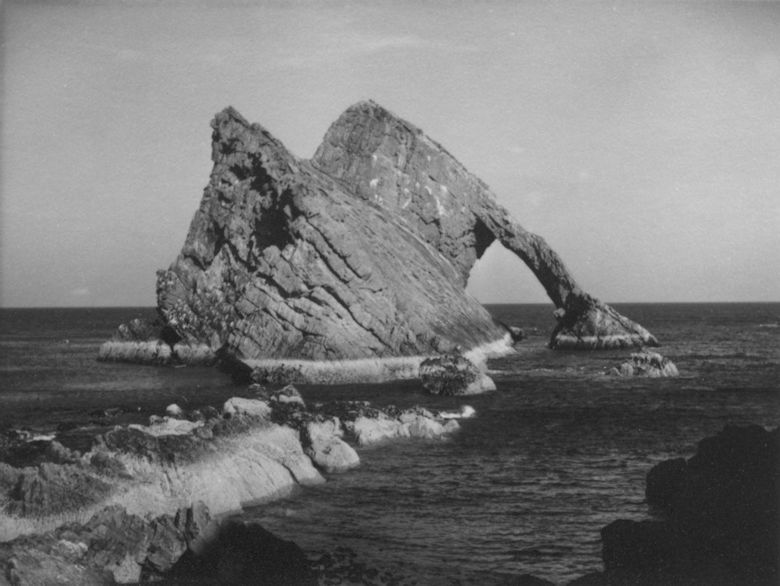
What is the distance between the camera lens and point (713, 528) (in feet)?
66.7

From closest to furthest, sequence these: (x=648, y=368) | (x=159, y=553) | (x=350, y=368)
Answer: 1. (x=159, y=553)
2. (x=350, y=368)
3. (x=648, y=368)

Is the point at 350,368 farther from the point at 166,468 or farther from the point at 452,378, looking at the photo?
the point at 166,468

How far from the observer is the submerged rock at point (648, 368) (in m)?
68.8

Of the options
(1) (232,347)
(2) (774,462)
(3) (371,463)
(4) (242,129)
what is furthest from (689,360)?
(2) (774,462)

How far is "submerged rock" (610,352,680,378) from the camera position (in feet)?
226

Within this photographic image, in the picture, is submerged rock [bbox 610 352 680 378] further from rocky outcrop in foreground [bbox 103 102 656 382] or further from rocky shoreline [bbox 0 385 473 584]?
rocky shoreline [bbox 0 385 473 584]

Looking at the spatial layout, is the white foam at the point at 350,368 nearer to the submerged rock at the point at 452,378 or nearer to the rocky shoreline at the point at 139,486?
the submerged rock at the point at 452,378

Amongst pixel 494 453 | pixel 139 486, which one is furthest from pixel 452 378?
pixel 139 486

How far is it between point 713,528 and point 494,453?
16955 millimetres

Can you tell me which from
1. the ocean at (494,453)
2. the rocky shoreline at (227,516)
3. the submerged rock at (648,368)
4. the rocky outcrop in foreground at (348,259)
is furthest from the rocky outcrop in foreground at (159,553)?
the submerged rock at (648,368)

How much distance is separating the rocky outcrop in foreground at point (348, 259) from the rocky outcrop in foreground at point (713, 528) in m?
40.2

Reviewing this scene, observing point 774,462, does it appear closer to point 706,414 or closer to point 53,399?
point 706,414

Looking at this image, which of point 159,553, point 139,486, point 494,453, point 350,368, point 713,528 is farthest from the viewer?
point 350,368

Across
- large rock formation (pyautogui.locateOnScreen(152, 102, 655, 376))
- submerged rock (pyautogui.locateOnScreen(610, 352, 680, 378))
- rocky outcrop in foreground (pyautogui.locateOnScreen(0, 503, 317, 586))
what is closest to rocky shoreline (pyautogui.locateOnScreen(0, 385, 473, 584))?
Answer: rocky outcrop in foreground (pyautogui.locateOnScreen(0, 503, 317, 586))
